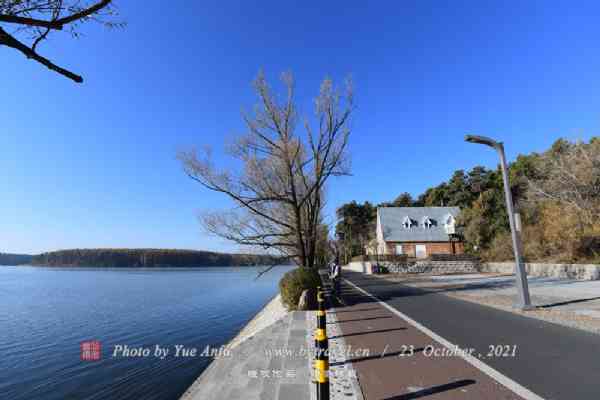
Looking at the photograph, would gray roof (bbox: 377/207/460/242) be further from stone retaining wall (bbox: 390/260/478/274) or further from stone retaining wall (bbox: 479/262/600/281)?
stone retaining wall (bbox: 479/262/600/281)

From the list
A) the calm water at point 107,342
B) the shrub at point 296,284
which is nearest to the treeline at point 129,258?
the calm water at point 107,342

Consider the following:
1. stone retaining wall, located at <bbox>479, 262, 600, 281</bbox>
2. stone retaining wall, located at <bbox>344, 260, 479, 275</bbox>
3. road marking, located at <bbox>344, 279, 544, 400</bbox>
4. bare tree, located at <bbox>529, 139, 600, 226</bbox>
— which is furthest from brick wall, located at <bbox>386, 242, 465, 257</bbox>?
road marking, located at <bbox>344, 279, 544, 400</bbox>

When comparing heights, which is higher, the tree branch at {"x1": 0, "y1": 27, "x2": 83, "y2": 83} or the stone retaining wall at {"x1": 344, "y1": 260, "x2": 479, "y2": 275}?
the tree branch at {"x1": 0, "y1": 27, "x2": 83, "y2": 83}

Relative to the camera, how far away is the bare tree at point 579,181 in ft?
55.4

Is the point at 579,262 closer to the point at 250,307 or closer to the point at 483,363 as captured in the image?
the point at 483,363

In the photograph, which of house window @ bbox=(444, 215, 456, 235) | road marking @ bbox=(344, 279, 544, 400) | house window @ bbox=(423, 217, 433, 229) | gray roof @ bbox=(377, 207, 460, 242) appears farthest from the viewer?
house window @ bbox=(423, 217, 433, 229)

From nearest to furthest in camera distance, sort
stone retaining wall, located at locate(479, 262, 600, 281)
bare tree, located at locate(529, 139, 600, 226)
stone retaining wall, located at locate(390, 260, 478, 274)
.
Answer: stone retaining wall, located at locate(479, 262, 600, 281) < bare tree, located at locate(529, 139, 600, 226) < stone retaining wall, located at locate(390, 260, 478, 274)

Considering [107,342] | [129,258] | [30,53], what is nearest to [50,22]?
[30,53]

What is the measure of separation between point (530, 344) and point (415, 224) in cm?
3496

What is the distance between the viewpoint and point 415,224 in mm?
38625

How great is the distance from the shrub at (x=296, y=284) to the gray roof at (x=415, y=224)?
28.2 metres

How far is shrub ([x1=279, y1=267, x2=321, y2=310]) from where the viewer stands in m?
10.3

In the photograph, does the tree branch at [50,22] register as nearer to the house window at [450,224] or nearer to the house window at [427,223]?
the house window at [450,224]

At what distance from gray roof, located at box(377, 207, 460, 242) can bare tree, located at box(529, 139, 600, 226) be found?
59.8 ft
